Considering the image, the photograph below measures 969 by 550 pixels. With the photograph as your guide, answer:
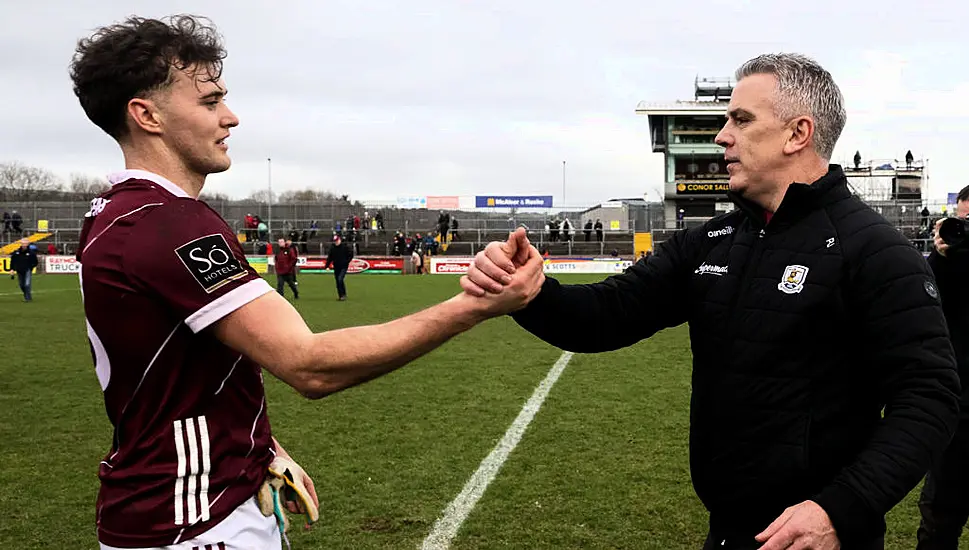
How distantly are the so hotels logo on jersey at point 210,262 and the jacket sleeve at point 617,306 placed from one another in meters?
1.09

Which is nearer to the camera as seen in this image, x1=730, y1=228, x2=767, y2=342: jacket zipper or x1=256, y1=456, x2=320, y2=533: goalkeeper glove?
x1=256, y1=456, x2=320, y2=533: goalkeeper glove

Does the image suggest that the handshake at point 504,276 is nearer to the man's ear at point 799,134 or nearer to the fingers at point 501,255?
the fingers at point 501,255

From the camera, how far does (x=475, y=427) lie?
23.7ft

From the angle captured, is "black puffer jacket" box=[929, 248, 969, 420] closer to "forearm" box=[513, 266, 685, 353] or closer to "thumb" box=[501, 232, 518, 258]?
"forearm" box=[513, 266, 685, 353]

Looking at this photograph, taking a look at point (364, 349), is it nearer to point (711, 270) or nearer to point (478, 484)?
point (711, 270)

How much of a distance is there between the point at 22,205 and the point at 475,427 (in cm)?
5097

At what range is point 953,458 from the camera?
148 inches

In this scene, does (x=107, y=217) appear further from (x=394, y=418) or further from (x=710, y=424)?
(x=394, y=418)

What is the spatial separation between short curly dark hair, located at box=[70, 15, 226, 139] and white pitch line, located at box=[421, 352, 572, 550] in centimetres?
330

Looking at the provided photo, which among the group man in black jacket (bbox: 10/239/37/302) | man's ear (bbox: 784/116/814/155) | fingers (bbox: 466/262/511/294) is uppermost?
man's ear (bbox: 784/116/814/155)

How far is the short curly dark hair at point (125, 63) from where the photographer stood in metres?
2.02

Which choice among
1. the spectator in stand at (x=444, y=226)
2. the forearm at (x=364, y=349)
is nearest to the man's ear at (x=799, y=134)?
the forearm at (x=364, y=349)

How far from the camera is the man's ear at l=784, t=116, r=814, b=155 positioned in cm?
245

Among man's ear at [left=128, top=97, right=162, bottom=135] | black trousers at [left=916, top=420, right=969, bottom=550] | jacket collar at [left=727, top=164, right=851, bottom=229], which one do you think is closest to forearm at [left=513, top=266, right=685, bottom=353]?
jacket collar at [left=727, top=164, right=851, bottom=229]
